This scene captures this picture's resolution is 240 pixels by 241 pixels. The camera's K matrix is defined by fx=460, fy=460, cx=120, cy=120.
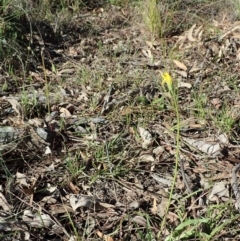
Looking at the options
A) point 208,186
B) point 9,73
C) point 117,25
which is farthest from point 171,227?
point 117,25

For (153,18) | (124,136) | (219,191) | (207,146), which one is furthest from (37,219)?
(153,18)

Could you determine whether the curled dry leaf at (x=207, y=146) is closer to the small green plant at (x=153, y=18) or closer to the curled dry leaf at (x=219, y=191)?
the curled dry leaf at (x=219, y=191)

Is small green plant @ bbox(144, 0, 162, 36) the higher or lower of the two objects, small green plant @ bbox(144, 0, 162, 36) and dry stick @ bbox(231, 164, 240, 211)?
the higher

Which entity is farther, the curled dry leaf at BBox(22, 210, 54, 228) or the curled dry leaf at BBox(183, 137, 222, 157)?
the curled dry leaf at BBox(183, 137, 222, 157)

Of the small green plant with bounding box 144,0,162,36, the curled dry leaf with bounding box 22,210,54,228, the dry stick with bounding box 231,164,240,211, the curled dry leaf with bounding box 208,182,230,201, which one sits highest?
the small green plant with bounding box 144,0,162,36

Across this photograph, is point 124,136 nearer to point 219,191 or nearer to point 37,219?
point 219,191

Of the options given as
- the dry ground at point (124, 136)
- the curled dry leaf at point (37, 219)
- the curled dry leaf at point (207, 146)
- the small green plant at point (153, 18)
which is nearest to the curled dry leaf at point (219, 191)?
the dry ground at point (124, 136)

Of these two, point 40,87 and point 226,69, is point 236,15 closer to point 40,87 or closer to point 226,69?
point 226,69

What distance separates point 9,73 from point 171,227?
165 centimetres

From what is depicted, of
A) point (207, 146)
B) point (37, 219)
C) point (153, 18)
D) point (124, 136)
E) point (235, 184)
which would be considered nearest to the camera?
point (37, 219)

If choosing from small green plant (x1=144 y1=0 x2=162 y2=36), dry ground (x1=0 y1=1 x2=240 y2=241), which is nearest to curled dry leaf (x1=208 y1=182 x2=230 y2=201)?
dry ground (x1=0 y1=1 x2=240 y2=241)

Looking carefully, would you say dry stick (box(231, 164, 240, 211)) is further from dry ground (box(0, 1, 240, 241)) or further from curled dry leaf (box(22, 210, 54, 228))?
curled dry leaf (box(22, 210, 54, 228))

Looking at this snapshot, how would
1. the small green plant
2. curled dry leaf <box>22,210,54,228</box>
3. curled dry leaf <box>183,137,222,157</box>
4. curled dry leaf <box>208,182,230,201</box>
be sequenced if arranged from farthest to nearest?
the small green plant
curled dry leaf <box>183,137,222,157</box>
curled dry leaf <box>208,182,230,201</box>
curled dry leaf <box>22,210,54,228</box>

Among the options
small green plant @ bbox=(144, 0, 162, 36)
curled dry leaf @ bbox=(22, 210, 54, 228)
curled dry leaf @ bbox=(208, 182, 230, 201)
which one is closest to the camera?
→ curled dry leaf @ bbox=(22, 210, 54, 228)
